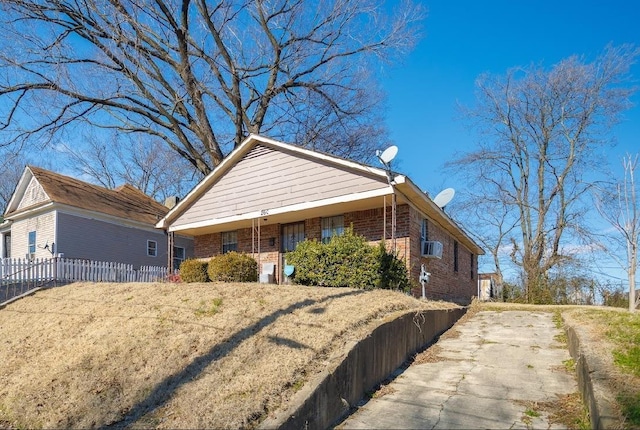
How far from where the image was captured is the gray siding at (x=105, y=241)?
1919 cm

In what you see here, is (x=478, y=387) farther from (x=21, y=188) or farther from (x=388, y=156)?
(x=21, y=188)

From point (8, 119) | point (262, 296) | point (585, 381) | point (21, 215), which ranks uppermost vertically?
point (8, 119)

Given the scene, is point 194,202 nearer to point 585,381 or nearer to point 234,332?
point 234,332

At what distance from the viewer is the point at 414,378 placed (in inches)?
246

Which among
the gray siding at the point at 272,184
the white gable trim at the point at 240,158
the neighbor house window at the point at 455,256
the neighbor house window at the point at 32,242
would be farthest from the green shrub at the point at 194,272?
the neighbor house window at the point at 32,242

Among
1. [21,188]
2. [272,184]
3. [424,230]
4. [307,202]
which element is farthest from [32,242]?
[424,230]

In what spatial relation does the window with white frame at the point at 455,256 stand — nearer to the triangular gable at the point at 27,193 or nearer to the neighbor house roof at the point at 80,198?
the neighbor house roof at the point at 80,198

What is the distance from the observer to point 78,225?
19656mm

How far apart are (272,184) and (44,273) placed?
744cm

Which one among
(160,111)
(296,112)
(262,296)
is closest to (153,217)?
(160,111)

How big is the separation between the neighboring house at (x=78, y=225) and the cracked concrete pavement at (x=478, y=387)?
1636 cm

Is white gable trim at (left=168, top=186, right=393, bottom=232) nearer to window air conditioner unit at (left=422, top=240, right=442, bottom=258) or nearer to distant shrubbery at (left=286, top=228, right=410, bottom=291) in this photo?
distant shrubbery at (left=286, top=228, right=410, bottom=291)

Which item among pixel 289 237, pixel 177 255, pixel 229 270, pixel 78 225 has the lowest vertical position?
pixel 229 270

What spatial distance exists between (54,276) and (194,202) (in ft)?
16.6
